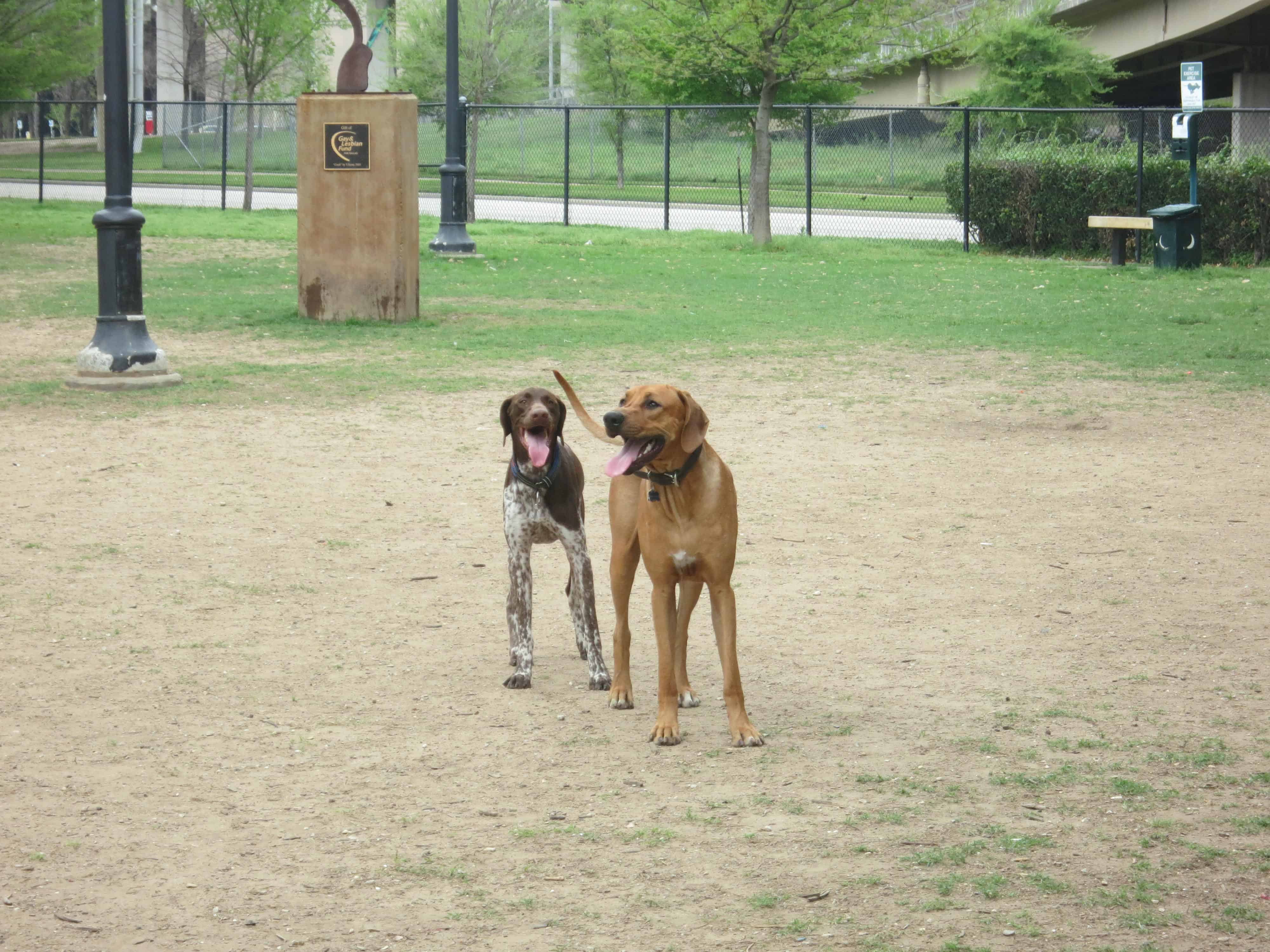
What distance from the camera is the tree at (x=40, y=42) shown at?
33031 millimetres

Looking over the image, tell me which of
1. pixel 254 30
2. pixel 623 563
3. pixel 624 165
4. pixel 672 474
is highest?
pixel 254 30

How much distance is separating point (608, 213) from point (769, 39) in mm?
9641

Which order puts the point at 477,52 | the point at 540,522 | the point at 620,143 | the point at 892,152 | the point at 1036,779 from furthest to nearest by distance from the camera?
the point at 477,52 → the point at 620,143 → the point at 892,152 → the point at 540,522 → the point at 1036,779

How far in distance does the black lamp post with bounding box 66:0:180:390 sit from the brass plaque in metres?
3.09

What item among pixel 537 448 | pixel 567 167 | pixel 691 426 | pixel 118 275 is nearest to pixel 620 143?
pixel 567 167

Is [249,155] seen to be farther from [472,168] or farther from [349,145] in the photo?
[349,145]

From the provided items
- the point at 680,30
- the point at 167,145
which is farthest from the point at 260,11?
the point at 167,145

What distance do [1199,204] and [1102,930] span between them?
19829 millimetres

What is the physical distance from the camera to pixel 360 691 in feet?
17.7

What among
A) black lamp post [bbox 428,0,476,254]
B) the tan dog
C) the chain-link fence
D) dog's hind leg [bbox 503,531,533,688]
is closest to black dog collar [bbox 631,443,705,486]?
the tan dog

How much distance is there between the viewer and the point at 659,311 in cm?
1627

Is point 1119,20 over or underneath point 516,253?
over

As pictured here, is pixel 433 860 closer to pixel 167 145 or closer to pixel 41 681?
pixel 41 681

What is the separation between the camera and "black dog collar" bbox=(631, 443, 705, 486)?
478 centimetres
